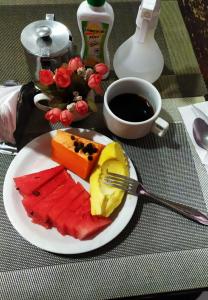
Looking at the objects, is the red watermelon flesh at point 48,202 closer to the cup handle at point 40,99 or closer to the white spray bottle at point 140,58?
the cup handle at point 40,99

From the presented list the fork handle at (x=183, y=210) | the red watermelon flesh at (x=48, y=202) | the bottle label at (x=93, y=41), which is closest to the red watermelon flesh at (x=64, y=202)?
the red watermelon flesh at (x=48, y=202)

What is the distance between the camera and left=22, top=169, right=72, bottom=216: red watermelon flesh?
68 cm

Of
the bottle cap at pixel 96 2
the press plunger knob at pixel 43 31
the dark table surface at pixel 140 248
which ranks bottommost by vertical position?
the dark table surface at pixel 140 248

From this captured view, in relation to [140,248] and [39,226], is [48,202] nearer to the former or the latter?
[39,226]

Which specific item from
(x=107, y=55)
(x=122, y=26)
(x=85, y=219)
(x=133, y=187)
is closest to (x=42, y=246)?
(x=85, y=219)

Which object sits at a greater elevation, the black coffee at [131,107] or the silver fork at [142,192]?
the black coffee at [131,107]

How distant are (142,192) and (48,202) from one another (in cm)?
18

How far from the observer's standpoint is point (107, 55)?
2.83ft

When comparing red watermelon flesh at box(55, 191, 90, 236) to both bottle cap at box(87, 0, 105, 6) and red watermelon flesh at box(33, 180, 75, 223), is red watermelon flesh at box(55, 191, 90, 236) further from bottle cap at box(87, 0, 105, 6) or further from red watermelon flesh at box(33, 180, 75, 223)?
bottle cap at box(87, 0, 105, 6)

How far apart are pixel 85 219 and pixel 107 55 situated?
0.39 m

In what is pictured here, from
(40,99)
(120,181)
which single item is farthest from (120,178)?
(40,99)

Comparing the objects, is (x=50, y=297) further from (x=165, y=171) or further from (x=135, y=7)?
(x=135, y=7)

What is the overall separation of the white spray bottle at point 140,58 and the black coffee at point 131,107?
83 mm

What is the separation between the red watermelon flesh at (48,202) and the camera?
0.67 m
